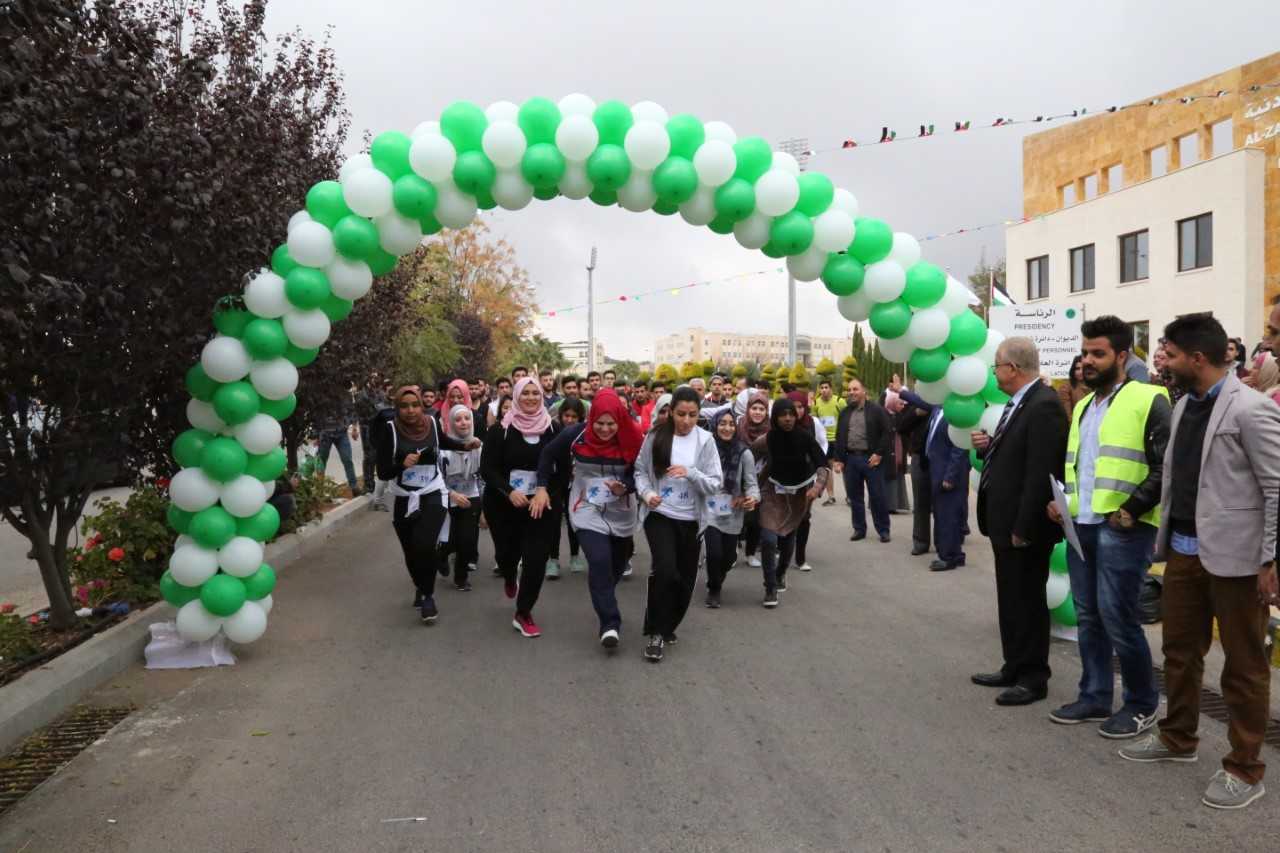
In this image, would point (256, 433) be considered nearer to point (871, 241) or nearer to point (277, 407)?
point (277, 407)

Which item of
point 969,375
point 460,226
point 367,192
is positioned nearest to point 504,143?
point 460,226

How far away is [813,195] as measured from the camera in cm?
712

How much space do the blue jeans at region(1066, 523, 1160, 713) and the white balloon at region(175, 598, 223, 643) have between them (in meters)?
5.43

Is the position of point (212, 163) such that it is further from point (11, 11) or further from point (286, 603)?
point (286, 603)

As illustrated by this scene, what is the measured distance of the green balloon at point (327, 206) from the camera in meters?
6.69

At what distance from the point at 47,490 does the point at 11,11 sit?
3.68m

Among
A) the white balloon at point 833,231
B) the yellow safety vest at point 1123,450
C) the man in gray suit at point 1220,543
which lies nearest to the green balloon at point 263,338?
the white balloon at point 833,231

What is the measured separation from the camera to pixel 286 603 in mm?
8359

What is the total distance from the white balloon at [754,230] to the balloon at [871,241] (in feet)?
2.12

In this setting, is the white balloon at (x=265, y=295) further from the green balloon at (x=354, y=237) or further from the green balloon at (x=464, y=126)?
the green balloon at (x=464, y=126)

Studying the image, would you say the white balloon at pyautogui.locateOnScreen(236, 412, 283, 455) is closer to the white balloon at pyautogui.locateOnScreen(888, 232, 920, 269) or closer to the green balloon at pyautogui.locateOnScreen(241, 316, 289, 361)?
the green balloon at pyautogui.locateOnScreen(241, 316, 289, 361)

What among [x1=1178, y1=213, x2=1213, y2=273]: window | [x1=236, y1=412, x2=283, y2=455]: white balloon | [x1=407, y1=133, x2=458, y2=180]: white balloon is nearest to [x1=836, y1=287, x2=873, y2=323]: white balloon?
[x1=407, y1=133, x2=458, y2=180]: white balloon

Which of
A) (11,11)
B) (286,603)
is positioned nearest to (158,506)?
(286,603)

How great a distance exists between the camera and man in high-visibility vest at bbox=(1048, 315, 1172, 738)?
481 centimetres
